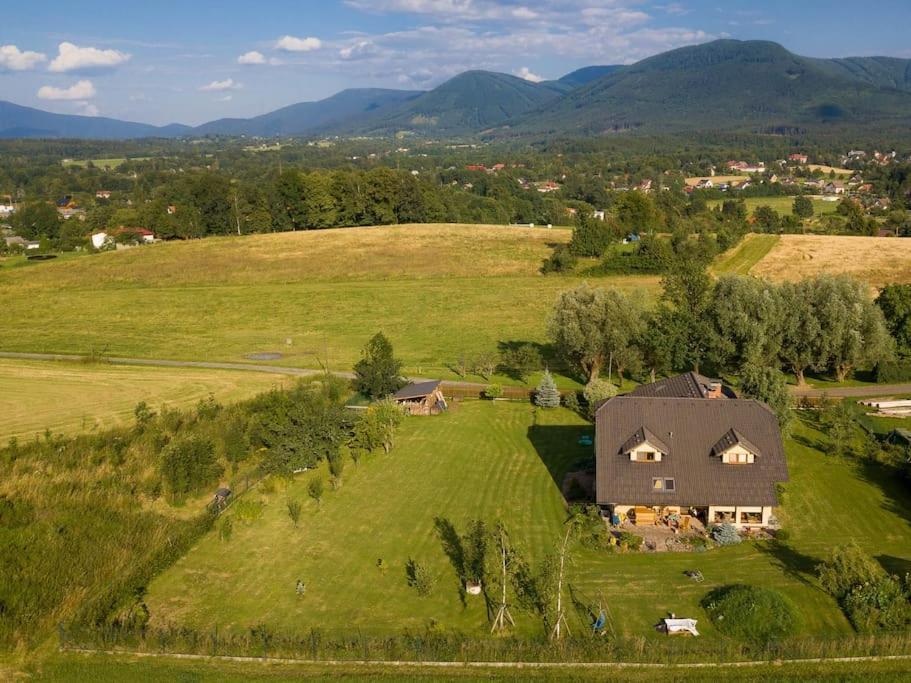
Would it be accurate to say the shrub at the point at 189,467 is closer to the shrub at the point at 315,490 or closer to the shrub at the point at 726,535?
the shrub at the point at 315,490

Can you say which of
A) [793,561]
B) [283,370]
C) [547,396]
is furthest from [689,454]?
[283,370]

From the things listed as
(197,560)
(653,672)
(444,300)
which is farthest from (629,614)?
(444,300)

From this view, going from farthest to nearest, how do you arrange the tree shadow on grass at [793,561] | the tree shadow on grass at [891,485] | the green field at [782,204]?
the green field at [782,204] < the tree shadow on grass at [891,485] < the tree shadow on grass at [793,561]

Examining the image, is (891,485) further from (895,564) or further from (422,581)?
(422,581)

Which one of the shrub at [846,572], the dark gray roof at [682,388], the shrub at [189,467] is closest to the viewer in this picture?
the shrub at [846,572]

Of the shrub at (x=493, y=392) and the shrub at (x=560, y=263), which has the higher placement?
the shrub at (x=560, y=263)

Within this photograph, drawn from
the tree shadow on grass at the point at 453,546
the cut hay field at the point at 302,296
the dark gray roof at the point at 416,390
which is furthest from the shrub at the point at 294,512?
the cut hay field at the point at 302,296

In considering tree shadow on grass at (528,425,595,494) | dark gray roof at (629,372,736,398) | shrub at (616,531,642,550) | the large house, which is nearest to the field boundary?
shrub at (616,531,642,550)
